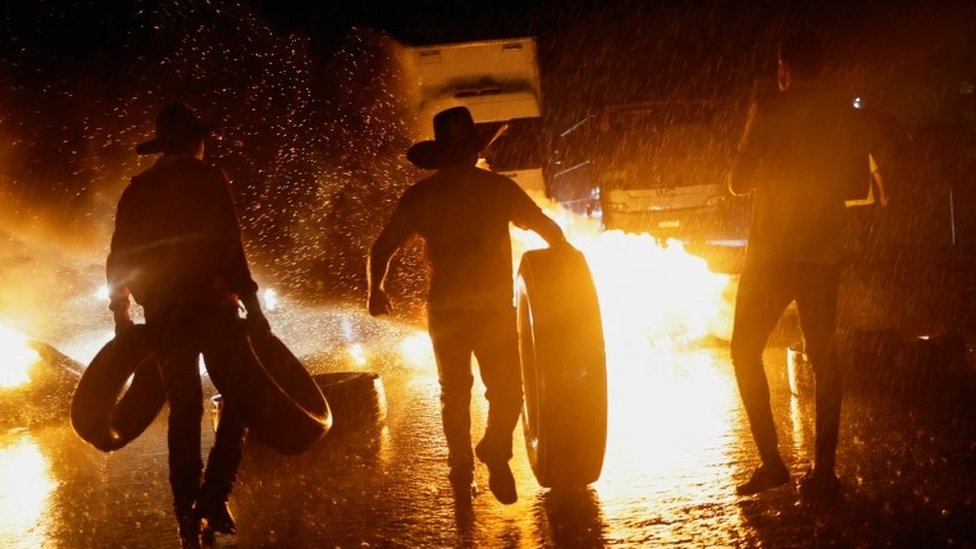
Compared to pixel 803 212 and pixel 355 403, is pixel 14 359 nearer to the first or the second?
pixel 355 403

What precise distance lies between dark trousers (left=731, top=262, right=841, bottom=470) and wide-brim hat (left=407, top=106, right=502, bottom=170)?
5.19 feet

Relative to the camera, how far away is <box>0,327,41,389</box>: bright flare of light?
8.21m

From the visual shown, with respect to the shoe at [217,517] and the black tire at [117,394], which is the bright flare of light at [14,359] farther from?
the shoe at [217,517]

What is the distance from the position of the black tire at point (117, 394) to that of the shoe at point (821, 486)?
341cm

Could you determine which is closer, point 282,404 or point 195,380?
point 195,380

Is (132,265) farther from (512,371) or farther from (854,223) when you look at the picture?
(854,223)

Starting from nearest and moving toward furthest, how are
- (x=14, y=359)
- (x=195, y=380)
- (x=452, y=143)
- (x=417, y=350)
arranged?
(x=195, y=380) → (x=452, y=143) → (x=14, y=359) → (x=417, y=350)

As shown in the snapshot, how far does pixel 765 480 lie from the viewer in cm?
399

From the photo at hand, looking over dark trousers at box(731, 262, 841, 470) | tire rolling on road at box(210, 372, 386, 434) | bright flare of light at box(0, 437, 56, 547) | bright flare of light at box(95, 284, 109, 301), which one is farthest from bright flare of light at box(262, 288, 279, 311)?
dark trousers at box(731, 262, 841, 470)

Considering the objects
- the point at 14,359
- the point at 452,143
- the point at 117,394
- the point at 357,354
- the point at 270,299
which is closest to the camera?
the point at 117,394

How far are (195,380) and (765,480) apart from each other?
294 centimetres

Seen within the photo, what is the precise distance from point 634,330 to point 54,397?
6555mm

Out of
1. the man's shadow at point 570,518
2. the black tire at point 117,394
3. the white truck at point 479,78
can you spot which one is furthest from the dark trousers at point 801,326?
the white truck at point 479,78

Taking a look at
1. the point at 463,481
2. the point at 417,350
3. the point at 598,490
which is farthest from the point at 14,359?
the point at 598,490
